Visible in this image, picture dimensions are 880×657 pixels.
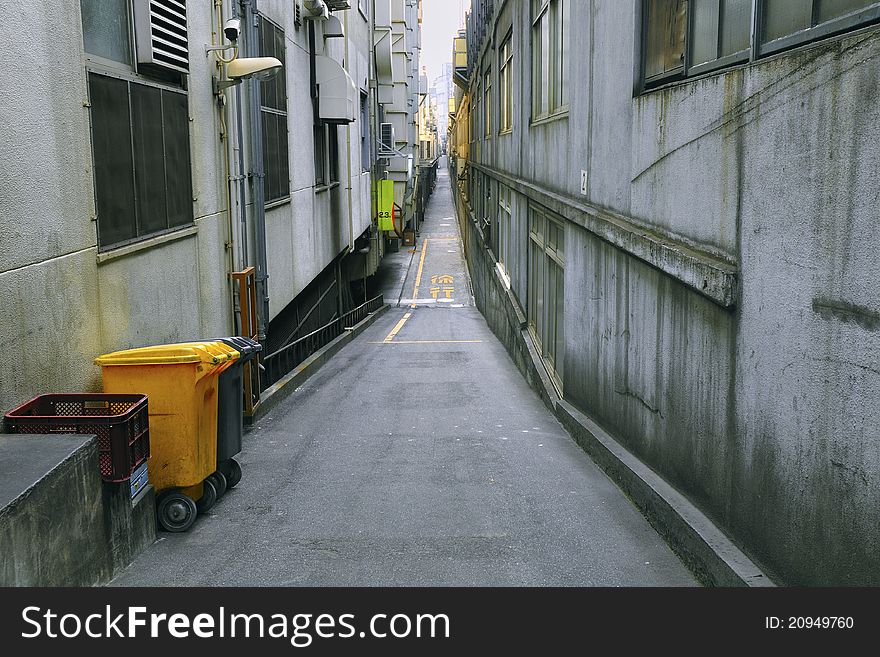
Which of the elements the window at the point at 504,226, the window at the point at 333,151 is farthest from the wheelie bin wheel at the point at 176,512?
the window at the point at 504,226

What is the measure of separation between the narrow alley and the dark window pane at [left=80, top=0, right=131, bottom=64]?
11.4 feet

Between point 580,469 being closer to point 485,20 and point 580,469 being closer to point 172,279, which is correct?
point 172,279

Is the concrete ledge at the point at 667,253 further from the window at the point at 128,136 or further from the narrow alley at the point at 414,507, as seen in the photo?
the window at the point at 128,136

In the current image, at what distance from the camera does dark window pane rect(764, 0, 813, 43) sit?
4.29 meters

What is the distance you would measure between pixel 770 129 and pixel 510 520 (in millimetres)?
3355

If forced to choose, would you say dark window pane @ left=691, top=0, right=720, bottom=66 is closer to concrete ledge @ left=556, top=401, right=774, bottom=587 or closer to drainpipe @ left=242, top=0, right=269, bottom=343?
concrete ledge @ left=556, top=401, right=774, bottom=587

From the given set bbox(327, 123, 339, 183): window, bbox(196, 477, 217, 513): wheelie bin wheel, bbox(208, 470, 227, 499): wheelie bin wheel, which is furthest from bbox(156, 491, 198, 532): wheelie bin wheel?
bbox(327, 123, 339, 183): window

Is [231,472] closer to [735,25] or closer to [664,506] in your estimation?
[664,506]

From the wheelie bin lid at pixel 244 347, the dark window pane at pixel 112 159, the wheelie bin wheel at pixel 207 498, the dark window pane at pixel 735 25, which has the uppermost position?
the dark window pane at pixel 735 25

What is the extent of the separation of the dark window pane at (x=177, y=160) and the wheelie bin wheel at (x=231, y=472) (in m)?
2.16

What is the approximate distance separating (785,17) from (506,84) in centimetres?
1664

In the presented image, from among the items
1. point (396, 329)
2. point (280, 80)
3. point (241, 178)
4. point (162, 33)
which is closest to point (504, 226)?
point (396, 329)

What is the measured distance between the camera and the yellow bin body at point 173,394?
583cm

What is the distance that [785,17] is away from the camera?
14.8 feet
